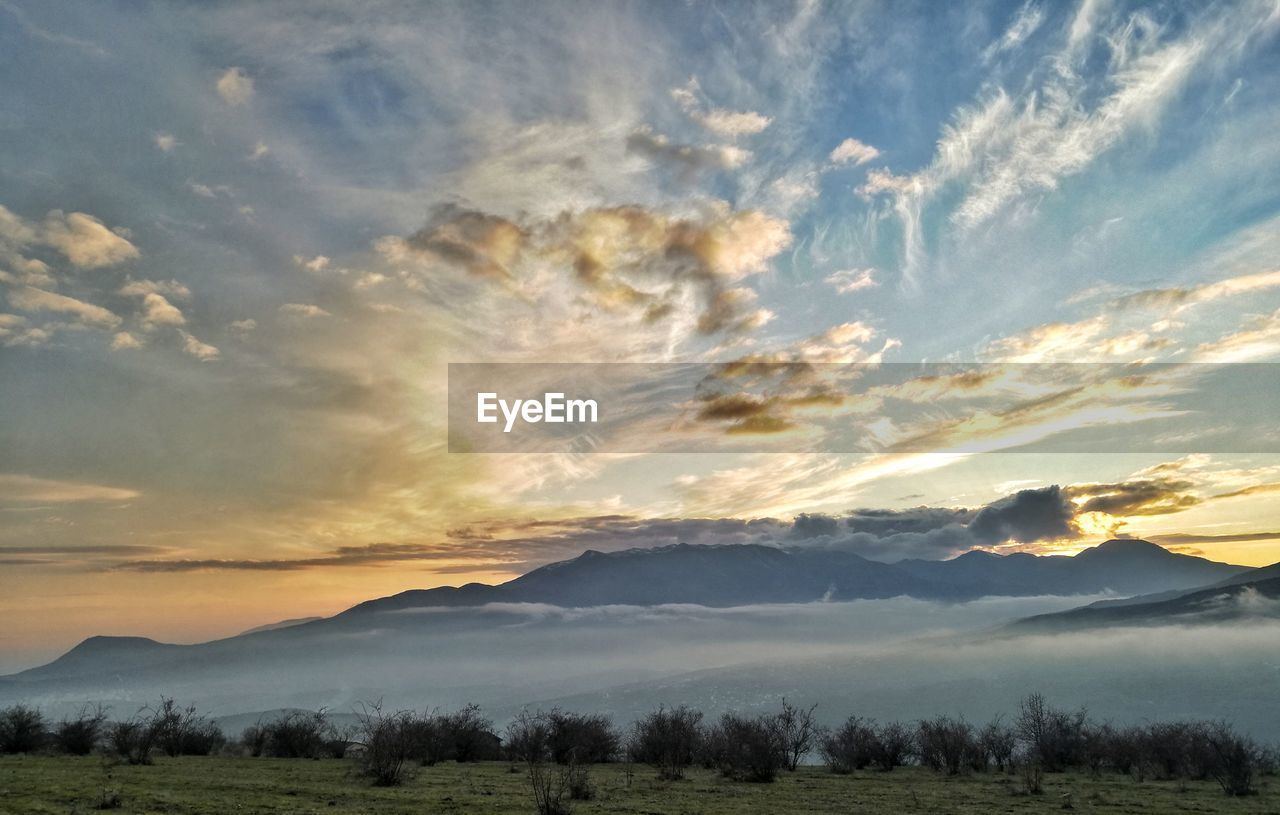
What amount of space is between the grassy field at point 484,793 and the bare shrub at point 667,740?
3.16 m

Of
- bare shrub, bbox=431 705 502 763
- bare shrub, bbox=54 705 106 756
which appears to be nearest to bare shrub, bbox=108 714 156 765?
bare shrub, bbox=54 705 106 756

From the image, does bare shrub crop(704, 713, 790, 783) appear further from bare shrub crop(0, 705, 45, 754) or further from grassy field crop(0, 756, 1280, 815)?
bare shrub crop(0, 705, 45, 754)

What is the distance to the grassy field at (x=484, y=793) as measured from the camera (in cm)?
2995

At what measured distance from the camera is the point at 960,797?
141 feet

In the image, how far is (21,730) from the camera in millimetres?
56188

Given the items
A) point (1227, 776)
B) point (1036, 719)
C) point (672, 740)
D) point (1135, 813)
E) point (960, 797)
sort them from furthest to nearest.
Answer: point (1036, 719) < point (672, 740) < point (1227, 776) < point (960, 797) < point (1135, 813)

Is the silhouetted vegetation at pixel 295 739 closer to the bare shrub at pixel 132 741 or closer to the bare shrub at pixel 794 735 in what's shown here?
the bare shrub at pixel 132 741

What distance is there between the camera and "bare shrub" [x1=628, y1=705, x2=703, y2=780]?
58556mm

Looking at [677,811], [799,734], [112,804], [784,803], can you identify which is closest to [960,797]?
[784,803]

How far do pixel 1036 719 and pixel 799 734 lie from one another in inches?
1092

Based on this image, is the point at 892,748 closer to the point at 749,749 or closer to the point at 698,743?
the point at 698,743

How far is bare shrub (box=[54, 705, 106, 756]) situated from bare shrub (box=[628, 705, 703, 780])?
44.5 meters

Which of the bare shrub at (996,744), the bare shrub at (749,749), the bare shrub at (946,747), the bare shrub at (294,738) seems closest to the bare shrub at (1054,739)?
the bare shrub at (996,744)

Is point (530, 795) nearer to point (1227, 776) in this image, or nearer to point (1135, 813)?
point (1135, 813)
